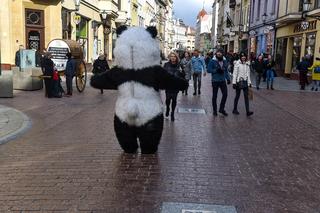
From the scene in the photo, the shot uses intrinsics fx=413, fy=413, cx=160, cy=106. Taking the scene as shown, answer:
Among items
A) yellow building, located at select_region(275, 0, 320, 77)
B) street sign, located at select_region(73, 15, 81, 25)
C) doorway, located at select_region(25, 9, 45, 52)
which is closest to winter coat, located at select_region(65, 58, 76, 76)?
doorway, located at select_region(25, 9, 45, 52)

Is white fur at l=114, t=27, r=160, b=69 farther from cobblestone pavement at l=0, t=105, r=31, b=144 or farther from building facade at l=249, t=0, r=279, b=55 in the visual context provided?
building facade at l=249, t=0, r=279, b=55

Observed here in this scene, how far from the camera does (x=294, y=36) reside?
28.2 meters

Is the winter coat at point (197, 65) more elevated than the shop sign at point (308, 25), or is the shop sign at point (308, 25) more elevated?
the shop sign at point (308, 25)

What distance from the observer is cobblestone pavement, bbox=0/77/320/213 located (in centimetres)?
463

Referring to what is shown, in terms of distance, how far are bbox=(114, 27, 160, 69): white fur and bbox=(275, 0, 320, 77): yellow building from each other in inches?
735

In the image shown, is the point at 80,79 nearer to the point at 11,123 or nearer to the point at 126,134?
the point at 11,123

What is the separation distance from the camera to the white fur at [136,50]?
5.85 meters

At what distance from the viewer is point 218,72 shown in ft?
36.4

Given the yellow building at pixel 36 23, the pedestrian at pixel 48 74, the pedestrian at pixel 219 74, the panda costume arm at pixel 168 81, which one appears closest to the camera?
the panda costume arm at pixel 168 81

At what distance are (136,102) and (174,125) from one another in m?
3.49

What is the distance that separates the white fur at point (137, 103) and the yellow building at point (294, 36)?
1880 cm

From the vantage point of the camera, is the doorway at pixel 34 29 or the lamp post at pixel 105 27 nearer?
the doorway at pixel 34 29

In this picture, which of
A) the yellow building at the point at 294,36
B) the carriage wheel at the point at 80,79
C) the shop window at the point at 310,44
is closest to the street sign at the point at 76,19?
the carriage wheel at the point at 80,79

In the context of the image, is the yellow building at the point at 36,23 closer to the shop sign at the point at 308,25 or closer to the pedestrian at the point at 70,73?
the pedestrian at the point at 70,73
